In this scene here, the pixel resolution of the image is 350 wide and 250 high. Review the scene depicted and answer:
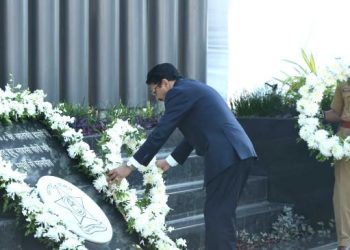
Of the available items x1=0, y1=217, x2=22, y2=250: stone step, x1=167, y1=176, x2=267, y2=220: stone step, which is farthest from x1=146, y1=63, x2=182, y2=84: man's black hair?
x1=167, y1=176, x2=267, y2=220: stone step

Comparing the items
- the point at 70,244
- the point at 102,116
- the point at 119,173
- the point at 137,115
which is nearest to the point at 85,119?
the point at 102,116

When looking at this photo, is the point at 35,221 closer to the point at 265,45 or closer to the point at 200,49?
→ the point at 200,49

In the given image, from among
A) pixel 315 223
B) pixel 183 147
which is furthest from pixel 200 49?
pixel 183 147

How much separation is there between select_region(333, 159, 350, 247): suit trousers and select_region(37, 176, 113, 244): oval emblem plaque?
241 centimetres

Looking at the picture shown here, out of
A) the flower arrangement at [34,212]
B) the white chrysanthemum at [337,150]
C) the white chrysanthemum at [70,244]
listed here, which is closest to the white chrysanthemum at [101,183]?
the flower arrangement at [34,212]

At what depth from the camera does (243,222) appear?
26.6 feet

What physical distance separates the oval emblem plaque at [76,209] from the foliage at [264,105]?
3753 millimetres

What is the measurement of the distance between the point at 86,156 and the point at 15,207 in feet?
2.86

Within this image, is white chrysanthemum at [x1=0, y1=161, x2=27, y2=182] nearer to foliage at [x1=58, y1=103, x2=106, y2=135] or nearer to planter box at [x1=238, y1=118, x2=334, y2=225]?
foliage at [x1=58, y1=103, x2=106, y2=135]

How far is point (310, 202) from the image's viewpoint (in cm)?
874

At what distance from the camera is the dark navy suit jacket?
5.75 metres

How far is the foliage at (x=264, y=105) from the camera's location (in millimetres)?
9227

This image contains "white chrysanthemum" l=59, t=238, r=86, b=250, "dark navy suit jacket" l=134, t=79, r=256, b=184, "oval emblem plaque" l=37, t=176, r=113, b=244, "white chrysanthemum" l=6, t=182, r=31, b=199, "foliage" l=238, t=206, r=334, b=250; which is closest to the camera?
"white chrysanthemum" l=59, t=238, r=86, b=250

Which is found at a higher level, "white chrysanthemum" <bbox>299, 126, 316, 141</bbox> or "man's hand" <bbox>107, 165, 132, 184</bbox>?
"man's hand" <bbox>107, 165, 132, 184</bbox>
